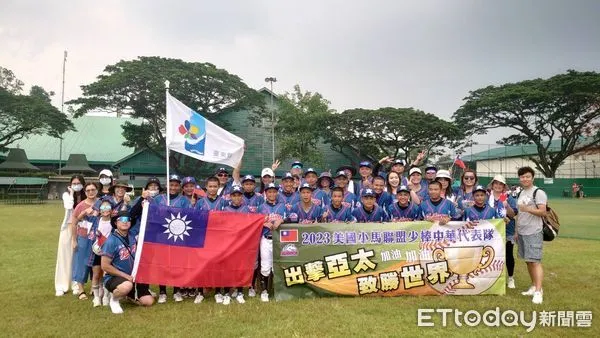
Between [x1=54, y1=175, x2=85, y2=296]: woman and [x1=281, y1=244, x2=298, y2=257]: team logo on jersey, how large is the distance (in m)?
3.76

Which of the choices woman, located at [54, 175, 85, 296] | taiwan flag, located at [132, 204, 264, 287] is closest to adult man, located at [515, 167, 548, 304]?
taiwan flag, located at [132, 204, 264, 287]

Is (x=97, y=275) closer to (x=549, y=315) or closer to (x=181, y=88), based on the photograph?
(x=549, y=315)

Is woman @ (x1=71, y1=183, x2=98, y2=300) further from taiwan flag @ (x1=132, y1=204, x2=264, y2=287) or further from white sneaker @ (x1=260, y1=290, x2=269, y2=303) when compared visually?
white sneaker @ (x1=260, y1=290, x2=269, y2=303)

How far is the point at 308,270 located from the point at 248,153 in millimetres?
39641

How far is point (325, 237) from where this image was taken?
6.95 metres

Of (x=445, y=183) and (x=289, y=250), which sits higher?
(x=445, y=183)

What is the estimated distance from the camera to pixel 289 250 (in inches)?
274

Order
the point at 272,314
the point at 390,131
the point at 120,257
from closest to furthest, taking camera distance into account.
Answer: the point at 272,314 → the point at 120,257 → the point at 390,131

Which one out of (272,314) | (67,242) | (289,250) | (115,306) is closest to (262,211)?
(289,250)

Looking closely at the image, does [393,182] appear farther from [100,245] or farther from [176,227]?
[100,245]

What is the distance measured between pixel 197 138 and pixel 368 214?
3479 mm

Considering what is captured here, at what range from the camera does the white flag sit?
7660 millimetres

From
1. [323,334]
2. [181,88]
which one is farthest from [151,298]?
[181,88]

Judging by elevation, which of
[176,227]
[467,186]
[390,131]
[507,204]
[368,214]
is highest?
[390,131]
